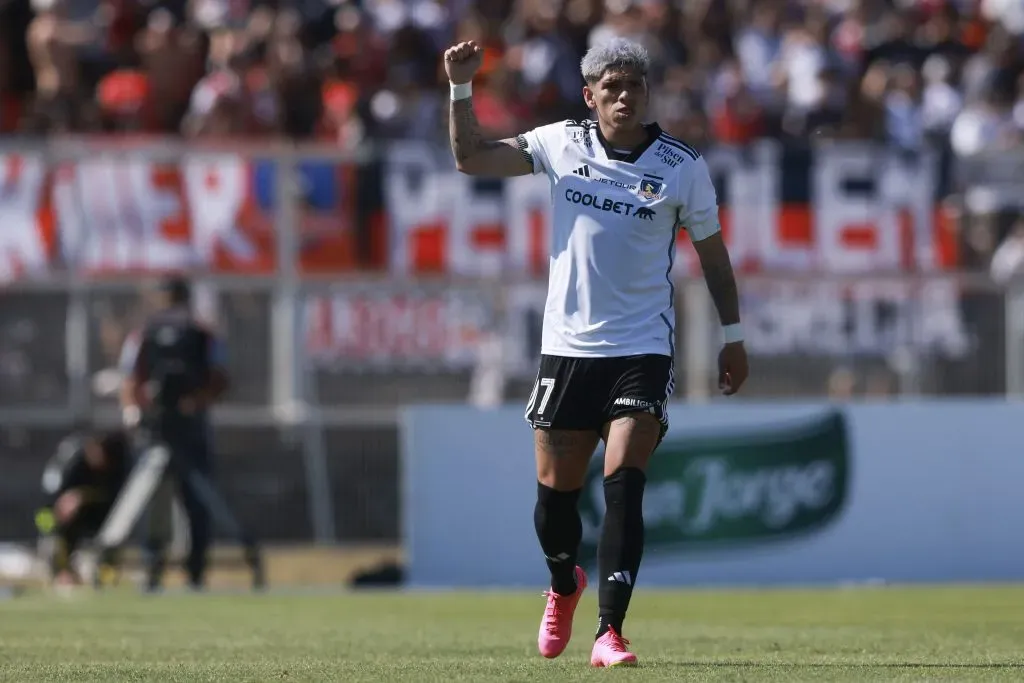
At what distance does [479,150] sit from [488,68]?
35.7 feet

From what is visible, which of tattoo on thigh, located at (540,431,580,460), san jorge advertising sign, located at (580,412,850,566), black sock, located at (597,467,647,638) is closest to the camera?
black sock, located at (597,467,647,638)

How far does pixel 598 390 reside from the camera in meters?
7.45

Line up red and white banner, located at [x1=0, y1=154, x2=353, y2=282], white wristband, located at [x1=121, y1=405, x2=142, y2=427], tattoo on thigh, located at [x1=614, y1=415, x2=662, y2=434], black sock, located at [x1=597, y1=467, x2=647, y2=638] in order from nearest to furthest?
black sock, located at [x1=597, y1=467, x2=647, y2=638]
tattoo on thigh, located at [x1=614, y1=415, x2=662, y2=434]
white wristband, located at [x1=121, y1=405, x2=142, y2=427]
red and white banner, located at [x1=0, y1=154, x2=353, y2=282]

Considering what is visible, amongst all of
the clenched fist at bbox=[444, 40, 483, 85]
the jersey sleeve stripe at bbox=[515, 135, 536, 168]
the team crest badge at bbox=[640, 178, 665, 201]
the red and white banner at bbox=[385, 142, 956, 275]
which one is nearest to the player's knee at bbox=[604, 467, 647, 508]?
the team crest badge at bbox=[640, 178, 665, 201]

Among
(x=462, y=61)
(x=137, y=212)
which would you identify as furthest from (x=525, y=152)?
(x=137, y=212)

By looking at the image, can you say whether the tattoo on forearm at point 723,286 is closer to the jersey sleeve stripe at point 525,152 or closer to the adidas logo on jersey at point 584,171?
the adidas logo on jersey at point 584,171

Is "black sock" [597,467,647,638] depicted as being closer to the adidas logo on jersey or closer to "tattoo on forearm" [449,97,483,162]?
the adidas logo on jersey

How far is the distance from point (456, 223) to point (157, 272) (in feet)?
7.62

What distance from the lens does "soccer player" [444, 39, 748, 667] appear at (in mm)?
7352

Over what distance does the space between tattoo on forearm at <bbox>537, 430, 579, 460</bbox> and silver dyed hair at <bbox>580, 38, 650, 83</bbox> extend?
132cm

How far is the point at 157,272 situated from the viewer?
15461 millimetres

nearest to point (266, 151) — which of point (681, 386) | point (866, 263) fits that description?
point (681, 386)

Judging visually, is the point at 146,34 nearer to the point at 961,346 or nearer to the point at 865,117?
the point at 865,117

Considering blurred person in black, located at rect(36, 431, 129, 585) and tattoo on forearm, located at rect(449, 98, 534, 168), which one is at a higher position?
tattoo on forearm, located at rect(449, 98, 534, 168)
